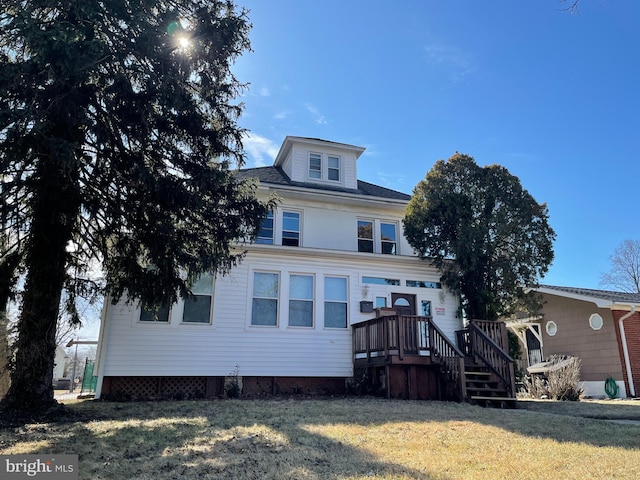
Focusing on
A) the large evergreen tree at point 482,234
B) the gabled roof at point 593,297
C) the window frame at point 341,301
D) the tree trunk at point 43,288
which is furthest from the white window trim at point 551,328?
the tree trunk at point 43,288

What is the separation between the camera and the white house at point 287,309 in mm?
10703

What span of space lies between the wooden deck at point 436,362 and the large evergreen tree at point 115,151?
173 inches

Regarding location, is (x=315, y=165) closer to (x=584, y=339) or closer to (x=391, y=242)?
(x=391, y=242)

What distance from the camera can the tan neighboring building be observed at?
13.9 meters

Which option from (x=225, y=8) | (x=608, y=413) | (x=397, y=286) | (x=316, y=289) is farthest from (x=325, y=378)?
(x=225, y=8)

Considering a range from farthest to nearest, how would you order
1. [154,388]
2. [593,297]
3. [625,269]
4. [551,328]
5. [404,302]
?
[625,269]
[551,328]
[593,297]
[404,302]
[154,388]

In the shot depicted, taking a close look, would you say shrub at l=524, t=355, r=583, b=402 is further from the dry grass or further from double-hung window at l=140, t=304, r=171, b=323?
double-hung window at l=140, t=304, r=171, b=323

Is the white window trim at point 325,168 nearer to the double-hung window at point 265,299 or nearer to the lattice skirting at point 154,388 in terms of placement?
the double-hung window at point 265,299

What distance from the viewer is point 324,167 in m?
15.5

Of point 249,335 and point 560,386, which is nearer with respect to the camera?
point 249,335

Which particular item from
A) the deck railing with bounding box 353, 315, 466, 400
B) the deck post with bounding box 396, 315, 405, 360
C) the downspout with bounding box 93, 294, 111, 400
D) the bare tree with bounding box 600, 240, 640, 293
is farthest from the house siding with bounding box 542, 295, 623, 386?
the bare tree with bounding box 600, 240, 640, 293

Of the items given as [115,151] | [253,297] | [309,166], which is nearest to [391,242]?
[309,166]

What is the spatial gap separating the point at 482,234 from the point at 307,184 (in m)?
6.00

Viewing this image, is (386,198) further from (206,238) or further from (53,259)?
(53,259)
